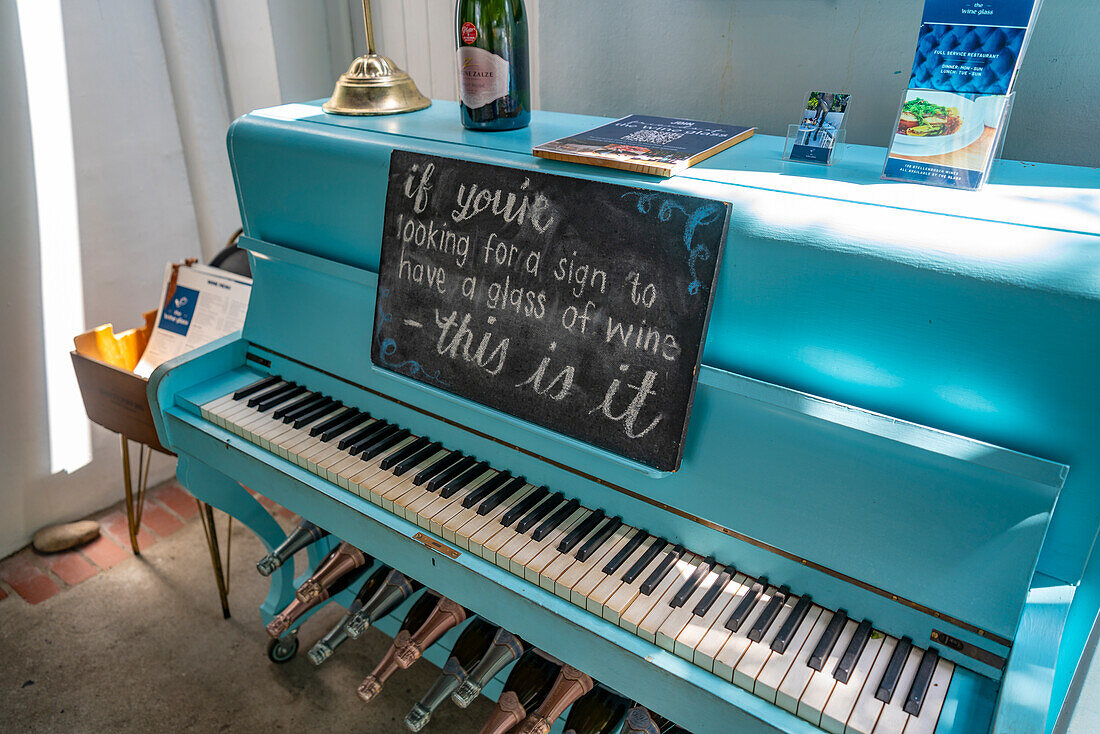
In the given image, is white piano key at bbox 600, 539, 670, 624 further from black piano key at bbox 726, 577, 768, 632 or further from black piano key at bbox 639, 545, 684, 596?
black piano key at bbox 726, 577, 768, 632

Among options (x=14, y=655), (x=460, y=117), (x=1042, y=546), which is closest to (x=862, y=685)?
(x=1042, y=546)

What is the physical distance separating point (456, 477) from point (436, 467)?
2.6 inches

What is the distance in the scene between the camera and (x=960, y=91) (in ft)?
3.74

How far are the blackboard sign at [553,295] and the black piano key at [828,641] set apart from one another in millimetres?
347

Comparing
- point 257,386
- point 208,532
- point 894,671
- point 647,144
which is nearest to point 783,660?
point 894,671

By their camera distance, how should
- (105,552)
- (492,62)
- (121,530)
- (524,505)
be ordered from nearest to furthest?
(524,505)
(492,62)
(105,552)
(121,530)

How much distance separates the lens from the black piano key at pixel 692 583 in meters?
1.24

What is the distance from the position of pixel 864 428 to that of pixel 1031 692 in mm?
389

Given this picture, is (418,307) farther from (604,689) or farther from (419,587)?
(604,689)

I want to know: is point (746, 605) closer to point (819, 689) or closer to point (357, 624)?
point (819, 689)

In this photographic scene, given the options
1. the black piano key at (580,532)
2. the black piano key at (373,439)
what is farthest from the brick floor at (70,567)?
the black piano key at (580,532)

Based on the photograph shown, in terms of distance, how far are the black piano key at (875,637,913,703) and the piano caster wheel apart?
1859 mm

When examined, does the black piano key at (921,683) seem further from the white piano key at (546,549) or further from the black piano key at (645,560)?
the white piano key at (546,549)

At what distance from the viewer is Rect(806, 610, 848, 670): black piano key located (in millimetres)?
1122
